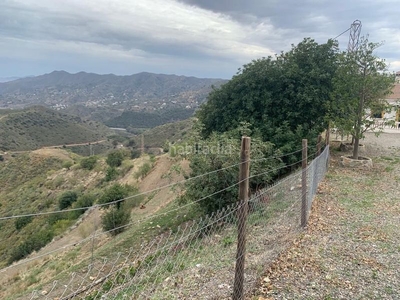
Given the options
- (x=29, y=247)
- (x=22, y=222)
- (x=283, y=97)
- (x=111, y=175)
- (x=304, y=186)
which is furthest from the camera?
(x=111, y=175)

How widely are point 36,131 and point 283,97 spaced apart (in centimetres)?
7806

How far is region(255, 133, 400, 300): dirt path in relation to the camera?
3674 millimetres

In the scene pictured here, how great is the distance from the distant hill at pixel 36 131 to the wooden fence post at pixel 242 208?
73.6m

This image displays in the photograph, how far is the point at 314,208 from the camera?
6.86m

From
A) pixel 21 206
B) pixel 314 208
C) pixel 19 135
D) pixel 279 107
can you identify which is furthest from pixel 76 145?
pixel 314 208

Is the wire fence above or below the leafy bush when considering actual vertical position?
above

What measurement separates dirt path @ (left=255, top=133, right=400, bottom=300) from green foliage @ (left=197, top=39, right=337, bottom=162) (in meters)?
4.38

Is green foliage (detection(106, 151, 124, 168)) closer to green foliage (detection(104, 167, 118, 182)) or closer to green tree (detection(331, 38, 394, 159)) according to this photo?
green foliage (detection(104, 167, 118, 182))

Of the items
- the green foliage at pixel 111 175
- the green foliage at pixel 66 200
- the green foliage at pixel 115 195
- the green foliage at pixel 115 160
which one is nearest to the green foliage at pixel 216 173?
the green foliage at pixel 115 195

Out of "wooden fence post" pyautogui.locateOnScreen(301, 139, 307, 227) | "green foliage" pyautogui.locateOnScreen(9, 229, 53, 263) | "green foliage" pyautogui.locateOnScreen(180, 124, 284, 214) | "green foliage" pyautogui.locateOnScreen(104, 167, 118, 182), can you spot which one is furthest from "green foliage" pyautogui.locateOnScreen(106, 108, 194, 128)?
"wooden fence post" pyautogui.locateOnScreen(301, 139, 307, 227)

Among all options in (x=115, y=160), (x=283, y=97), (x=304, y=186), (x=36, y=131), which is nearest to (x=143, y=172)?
(x=115, y=160)

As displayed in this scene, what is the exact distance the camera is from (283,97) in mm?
13242

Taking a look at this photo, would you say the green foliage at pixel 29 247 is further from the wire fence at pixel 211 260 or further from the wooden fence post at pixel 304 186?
the wooden fence post at pixel 304 186

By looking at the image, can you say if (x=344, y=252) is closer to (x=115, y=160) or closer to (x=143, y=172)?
(x=143, y=172)
